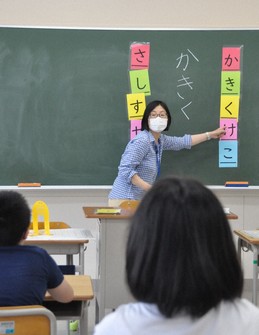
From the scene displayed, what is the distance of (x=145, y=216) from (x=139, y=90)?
391cm

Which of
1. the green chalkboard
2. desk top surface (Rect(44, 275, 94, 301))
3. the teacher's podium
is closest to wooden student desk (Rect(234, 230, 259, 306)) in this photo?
the teacher's podium

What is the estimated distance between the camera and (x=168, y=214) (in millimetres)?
1077

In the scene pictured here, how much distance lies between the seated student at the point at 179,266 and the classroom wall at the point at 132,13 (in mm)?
4007

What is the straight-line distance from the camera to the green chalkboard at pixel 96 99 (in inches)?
191

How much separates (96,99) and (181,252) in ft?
13.0

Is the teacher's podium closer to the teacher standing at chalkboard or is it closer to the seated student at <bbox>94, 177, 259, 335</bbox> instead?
the teacher standing at chalkboard

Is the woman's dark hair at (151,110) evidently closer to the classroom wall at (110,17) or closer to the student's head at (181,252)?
the classroom wall at (110,17)

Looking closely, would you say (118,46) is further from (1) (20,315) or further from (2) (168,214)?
(2) (168,214)

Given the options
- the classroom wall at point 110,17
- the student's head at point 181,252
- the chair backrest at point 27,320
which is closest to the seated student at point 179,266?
the student's head at point 181,252

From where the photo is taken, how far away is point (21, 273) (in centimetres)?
206

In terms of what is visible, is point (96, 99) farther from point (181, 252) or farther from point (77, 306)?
point (181, 252)

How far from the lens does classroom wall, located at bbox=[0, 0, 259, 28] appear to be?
4.85 meters

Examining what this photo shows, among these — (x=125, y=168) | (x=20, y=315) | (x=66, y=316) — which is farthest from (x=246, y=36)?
(x=20, y=315)

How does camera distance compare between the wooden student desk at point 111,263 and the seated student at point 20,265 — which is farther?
the wooden student desk at point 111,263
